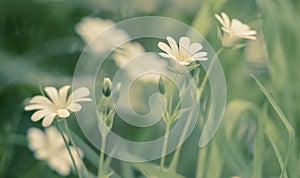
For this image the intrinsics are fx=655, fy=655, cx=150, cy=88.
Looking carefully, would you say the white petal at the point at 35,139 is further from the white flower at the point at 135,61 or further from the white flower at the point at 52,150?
the white flower at the point at 135,61

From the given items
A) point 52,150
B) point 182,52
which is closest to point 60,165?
point 52,150

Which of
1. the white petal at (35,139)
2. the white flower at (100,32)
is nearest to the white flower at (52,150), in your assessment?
the white petal at (35,139)

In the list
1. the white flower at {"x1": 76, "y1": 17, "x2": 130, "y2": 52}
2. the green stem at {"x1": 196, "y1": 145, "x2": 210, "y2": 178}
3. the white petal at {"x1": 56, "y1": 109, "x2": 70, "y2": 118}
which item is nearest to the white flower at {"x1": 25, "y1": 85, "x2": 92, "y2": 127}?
the white petal at {"x1": 56, "y1": 109, "x2": 70, "y2": 118}

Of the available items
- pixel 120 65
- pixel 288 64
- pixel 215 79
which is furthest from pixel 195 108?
pixel 288 64

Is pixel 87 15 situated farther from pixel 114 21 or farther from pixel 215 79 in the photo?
pixel 215 79

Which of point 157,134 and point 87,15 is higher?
point 87,15

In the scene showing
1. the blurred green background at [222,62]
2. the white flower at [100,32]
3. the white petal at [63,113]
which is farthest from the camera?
the white flower at [100,32]

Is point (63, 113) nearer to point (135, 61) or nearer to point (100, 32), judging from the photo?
point (135, 61)
